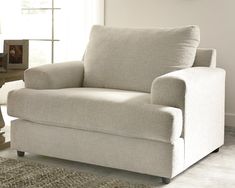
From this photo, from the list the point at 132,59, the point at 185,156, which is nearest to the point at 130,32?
the point at 132,59

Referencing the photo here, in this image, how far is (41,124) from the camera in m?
3.49

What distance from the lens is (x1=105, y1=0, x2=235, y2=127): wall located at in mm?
4312

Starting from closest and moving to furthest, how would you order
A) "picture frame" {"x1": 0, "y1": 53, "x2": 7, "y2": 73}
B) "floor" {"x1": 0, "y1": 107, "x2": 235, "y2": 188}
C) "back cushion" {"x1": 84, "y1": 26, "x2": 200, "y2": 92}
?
"floor" {"x1": 0, "y1": 107, "x2": 235, "y2": 188}, "back cushion" {"x1": 84, "y1": 26, "x2": 200, "y2": 92}, "picture frame" {"x1": 0, "y1": 53, "x2": 7, "y2": 73}

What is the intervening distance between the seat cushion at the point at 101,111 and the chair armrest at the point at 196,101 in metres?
0.10

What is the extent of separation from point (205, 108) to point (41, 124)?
107 cm

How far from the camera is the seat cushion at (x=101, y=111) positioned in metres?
3.01

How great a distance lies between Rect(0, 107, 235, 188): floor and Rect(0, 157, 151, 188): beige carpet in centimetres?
13

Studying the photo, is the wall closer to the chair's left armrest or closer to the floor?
the floor

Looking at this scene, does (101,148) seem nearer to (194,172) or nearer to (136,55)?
(194,172)

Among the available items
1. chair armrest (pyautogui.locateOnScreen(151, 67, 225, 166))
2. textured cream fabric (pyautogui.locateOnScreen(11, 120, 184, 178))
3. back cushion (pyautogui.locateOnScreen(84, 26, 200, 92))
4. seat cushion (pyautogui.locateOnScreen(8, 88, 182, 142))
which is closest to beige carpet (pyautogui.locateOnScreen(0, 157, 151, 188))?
textured cream fabric (pyautogui.locateOnScreen(11, 120, 184, 178))

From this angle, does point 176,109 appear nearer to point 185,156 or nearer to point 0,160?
point 185,156

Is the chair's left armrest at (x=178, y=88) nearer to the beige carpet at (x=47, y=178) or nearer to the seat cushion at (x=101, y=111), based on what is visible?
the seat cushion at (x=101, y=111)

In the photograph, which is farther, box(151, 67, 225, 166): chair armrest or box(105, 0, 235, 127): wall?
box(105, 0, 235, 127): wall

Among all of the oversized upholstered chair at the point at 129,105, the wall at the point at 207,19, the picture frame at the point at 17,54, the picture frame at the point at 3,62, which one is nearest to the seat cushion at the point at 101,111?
the oversized upholstered chair at the point at 129,105
